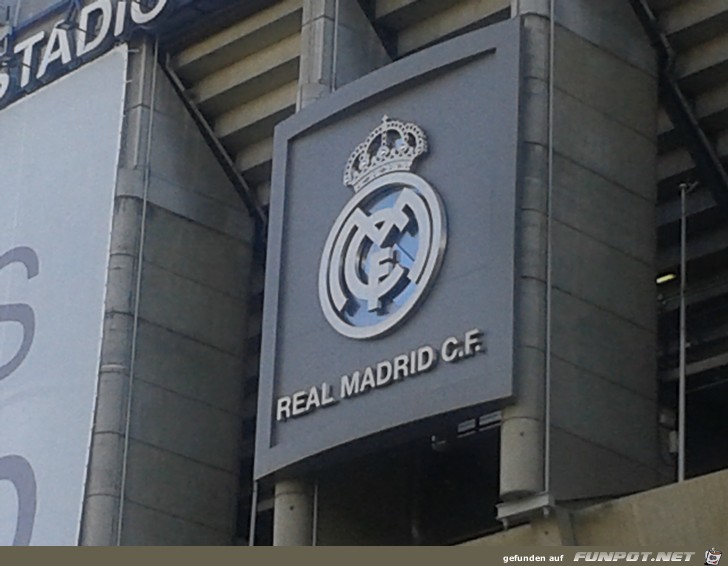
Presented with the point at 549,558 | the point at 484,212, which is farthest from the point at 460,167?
the point at 549,558

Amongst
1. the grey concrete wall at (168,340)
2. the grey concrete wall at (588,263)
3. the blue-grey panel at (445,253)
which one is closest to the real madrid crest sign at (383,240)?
the blue-grey panel at (445,253)

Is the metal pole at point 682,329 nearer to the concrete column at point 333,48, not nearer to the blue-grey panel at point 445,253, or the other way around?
the blue-grey panel at point 445,253

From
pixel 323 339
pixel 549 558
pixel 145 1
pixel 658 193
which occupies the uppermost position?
pixel 145 1

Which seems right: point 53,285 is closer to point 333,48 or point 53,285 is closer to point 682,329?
point 333,48

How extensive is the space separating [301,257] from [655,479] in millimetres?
7268

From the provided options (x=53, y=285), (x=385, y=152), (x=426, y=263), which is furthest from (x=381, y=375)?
(x=53, y=285)

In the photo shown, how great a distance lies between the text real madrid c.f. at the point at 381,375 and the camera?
119 ft

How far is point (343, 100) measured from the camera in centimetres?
4019

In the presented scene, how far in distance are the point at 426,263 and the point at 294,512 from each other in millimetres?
4857

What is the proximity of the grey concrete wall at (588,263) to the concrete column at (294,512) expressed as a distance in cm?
480

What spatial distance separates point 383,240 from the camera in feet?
126

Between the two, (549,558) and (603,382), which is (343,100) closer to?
(603,382)

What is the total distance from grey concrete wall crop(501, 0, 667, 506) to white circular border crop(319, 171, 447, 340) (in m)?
1.60

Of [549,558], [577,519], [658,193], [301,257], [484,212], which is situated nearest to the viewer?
[549,558]
